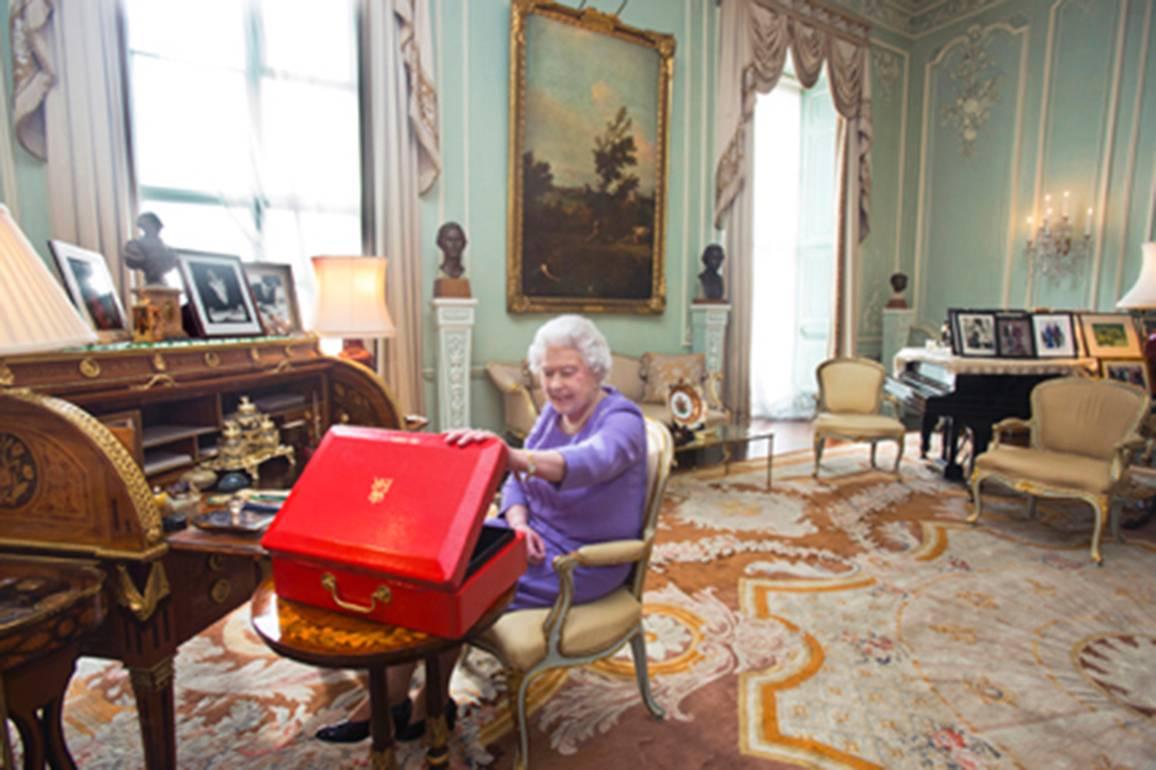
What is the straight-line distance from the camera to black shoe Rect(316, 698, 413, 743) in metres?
1.78

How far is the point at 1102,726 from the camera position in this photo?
194 centimetres

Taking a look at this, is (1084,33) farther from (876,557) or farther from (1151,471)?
(876,557)

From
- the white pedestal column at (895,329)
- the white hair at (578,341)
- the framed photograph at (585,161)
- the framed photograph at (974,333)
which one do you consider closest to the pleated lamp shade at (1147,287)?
the framed photograph at (974,333)

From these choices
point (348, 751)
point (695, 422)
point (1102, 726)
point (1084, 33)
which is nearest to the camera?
point (348, 751)

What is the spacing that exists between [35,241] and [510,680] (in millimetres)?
3335

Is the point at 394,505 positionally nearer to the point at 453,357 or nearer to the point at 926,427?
the point at 453,357

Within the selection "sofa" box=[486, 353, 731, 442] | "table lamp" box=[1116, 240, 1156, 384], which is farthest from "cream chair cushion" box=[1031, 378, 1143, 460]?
"sofa" box=[486, 353, 731, 442]

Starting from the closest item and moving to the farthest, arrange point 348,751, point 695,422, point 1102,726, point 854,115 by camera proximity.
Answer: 1. point 348,751
2. point 1102,726
3. point 695,422
4. point 854,115

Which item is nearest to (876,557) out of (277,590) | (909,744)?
(909,744)

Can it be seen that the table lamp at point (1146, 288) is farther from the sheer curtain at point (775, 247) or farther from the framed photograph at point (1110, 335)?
the sheer curtain at point (775, 247)

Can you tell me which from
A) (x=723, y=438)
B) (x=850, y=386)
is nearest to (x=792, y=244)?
(x=850, y=386)

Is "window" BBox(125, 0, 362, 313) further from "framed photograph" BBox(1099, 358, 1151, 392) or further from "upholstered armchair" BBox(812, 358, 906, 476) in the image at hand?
"framed photograph" BBox(1099, 358, 1151, 392)

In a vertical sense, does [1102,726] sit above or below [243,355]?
below

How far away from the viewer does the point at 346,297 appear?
9.43 ft
